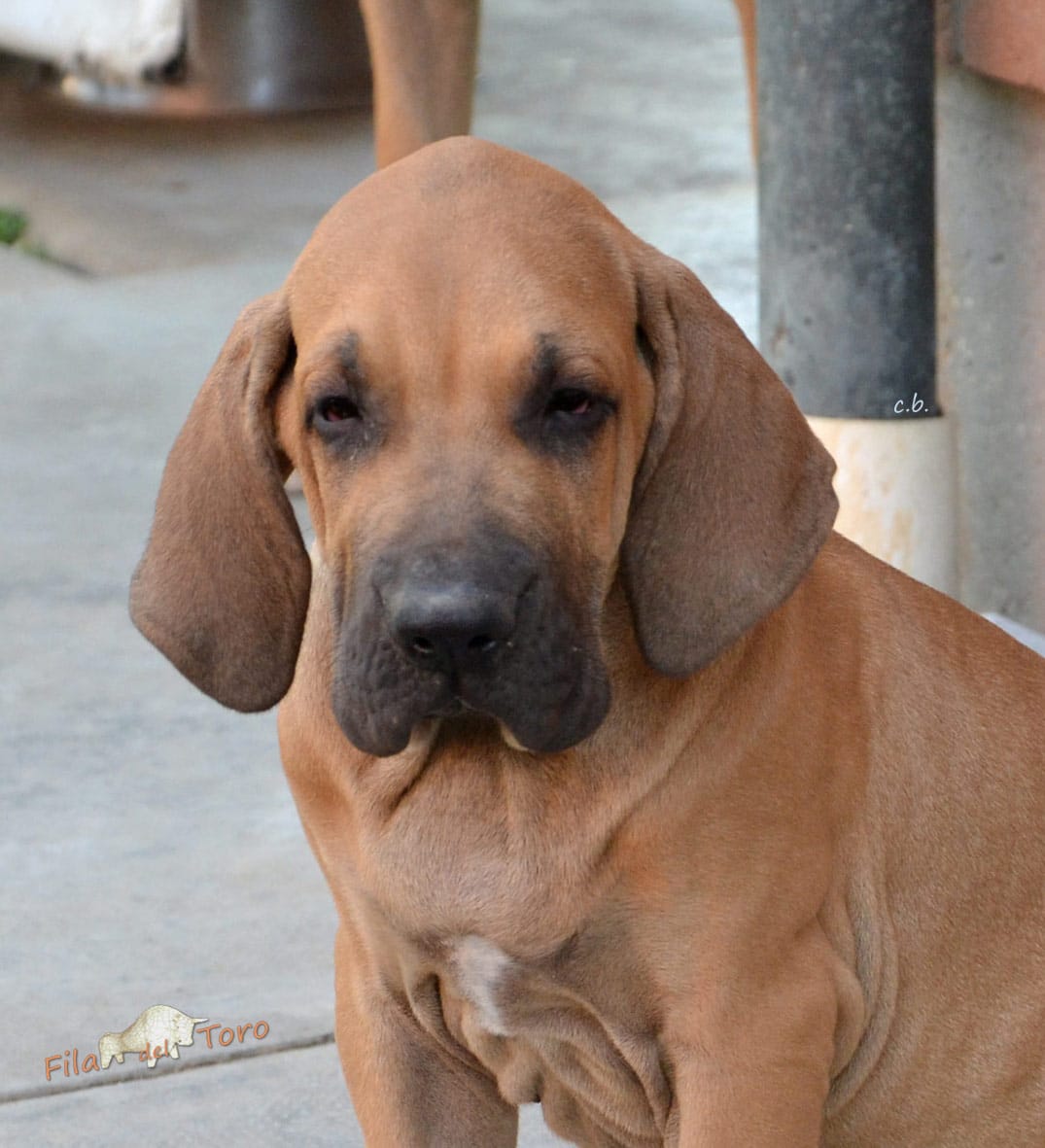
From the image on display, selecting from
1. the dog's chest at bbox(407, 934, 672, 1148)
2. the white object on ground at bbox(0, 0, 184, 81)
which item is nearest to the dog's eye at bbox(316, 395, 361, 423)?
the dog's chest at bbox(407, 934, 672, 1148)

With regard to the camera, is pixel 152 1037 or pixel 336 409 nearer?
pixel 336 409

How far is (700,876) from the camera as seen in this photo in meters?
2.97

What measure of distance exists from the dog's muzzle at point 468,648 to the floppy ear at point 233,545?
206 millimetres

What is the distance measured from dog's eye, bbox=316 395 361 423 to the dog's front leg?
84cm

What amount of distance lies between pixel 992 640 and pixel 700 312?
31.6 inches

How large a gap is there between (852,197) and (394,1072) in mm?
2560

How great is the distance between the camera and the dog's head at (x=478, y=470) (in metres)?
2.78

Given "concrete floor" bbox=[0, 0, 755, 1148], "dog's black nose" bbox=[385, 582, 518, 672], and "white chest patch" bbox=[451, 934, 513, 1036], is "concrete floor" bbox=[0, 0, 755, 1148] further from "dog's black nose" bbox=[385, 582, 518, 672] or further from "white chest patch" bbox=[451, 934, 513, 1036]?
"dog's black nose" bbox=[385, 582, 518, 672]

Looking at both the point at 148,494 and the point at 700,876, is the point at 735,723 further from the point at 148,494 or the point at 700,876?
the point at 148,494

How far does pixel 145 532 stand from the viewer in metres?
6.43

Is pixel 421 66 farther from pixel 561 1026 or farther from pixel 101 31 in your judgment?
pixel 101 31

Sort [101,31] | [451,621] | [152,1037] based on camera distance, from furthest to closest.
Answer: [101,31]
[152,1037]
[451,621]

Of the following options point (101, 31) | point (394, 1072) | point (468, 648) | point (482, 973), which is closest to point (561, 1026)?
point (482, 973)

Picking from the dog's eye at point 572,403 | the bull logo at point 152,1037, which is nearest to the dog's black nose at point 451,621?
the dog's eye at point 572,403
